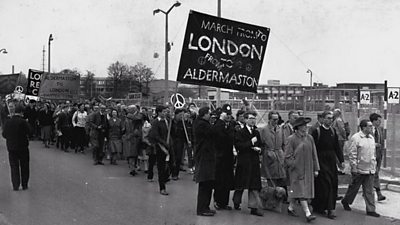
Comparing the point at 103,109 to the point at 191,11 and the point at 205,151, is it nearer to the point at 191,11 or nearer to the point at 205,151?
the point at 191,11

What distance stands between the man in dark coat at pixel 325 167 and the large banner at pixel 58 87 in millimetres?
15816

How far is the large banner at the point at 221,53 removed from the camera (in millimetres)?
10031

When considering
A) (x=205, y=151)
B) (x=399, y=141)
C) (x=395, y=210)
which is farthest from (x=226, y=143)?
(x=399, y=141)

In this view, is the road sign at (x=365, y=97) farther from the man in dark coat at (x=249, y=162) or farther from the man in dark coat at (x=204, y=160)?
the man in dark coat at (x=204, y=160)

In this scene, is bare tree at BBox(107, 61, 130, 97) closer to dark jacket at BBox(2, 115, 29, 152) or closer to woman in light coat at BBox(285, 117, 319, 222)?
dark jacket at BBox(2, 115, 29, 152)

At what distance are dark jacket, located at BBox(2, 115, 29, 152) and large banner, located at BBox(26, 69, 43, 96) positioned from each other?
48.4 ft

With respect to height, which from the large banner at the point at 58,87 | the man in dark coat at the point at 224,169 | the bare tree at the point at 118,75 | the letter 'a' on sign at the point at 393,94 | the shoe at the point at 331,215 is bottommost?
the shoe at the point at 331,215

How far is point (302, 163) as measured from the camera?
869 cm

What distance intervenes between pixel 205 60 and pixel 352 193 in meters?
3.76

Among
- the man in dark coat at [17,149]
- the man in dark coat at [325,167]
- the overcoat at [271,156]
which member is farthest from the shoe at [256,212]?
the man in dark coat at [17,149]

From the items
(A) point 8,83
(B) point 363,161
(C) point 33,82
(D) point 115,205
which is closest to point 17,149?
(D) point 115,205

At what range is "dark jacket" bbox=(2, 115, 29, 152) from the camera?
34.6 ft

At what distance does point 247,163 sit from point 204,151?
0.83 meters

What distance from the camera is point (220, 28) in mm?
10555
